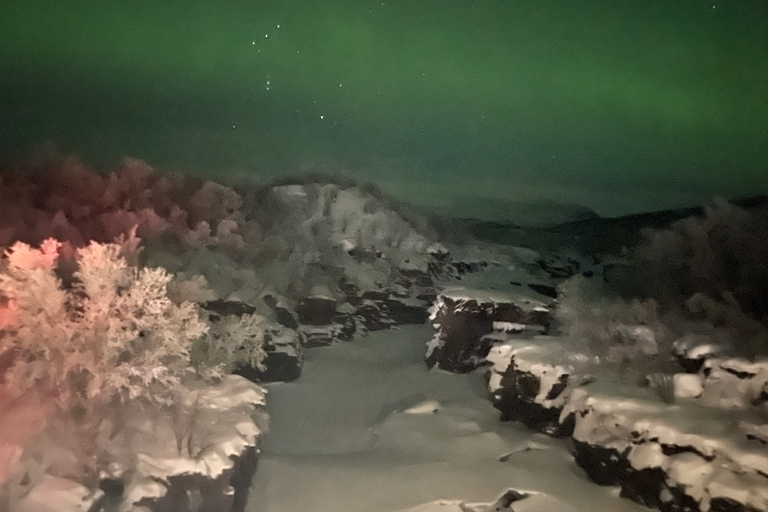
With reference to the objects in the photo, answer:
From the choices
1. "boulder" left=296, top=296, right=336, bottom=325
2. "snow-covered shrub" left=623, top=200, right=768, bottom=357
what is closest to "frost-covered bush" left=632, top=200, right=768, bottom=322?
"snow-covered shrub" left=623, top=200, right=768, bottom=357

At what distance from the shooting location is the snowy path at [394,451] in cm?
930

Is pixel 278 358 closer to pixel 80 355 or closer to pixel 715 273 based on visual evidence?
pixel 80 355

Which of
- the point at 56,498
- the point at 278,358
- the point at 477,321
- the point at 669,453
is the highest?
the point at 669,453

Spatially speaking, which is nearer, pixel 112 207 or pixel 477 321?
pixel 477 321

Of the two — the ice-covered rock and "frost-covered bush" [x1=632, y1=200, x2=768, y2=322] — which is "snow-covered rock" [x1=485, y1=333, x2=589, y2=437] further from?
the ice-covered rock

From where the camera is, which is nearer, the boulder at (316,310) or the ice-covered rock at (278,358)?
the ice-covered rock at (278,358)

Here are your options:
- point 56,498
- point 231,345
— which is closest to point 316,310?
point 231,345

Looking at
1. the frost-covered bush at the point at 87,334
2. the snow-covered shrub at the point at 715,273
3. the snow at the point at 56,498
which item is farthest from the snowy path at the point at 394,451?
the snow-covered shrub at the point at 715,273

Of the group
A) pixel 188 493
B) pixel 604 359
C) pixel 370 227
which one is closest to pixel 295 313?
pixel 370 227

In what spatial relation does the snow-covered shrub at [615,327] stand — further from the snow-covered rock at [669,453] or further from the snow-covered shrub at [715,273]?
the snow-covered rock at [669,453]

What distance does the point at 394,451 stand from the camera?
1138 cm

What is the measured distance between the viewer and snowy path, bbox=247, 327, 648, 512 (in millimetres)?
9305

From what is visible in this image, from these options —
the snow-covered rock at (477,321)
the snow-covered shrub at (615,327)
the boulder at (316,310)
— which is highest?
the snow-covered shrub at (615,327)

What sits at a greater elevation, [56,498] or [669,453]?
[669,453]
